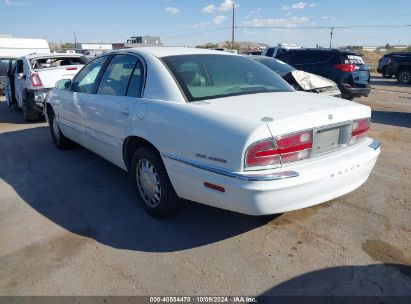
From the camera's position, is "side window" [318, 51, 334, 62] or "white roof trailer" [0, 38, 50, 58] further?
"white roof trailer" [0, 38, 50, 58]

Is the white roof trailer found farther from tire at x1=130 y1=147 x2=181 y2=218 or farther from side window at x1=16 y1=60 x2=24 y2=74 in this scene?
tire at x1=130 y1=147 x2=181 y2=218

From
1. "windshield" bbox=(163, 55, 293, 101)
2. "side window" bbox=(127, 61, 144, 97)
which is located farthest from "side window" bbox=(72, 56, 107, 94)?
"windshield" bbox=(163, 55, 293, 101)

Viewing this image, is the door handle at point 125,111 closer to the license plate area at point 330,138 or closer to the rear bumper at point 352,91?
the license plate area at point 330,138

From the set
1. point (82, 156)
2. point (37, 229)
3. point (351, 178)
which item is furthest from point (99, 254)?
point (82, 156)

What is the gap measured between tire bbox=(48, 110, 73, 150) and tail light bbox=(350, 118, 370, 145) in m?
4.52

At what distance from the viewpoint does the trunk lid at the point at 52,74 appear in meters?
8.65

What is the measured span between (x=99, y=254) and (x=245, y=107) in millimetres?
1731

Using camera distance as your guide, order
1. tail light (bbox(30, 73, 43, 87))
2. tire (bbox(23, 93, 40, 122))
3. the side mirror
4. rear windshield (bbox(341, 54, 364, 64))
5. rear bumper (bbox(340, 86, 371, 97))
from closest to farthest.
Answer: the side mirror < tail light (bbox(30, 73, 43, 87)) < tire (bbox(23, 93, 40, 122)) < rear bumper (bbox(340, 86, 371, 97)) < rear windshield (bbox(341, 54, 364, 64))

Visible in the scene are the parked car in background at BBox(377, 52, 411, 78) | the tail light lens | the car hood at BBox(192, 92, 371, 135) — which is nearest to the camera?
the tail light lens

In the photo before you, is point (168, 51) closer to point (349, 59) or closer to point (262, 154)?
point (262, 154)

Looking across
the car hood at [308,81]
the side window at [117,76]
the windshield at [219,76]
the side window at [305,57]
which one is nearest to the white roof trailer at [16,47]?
the side window at [305,57]

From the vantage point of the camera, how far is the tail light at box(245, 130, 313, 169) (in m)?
2.66

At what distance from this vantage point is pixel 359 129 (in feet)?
11.0

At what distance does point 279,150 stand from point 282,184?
25cm
